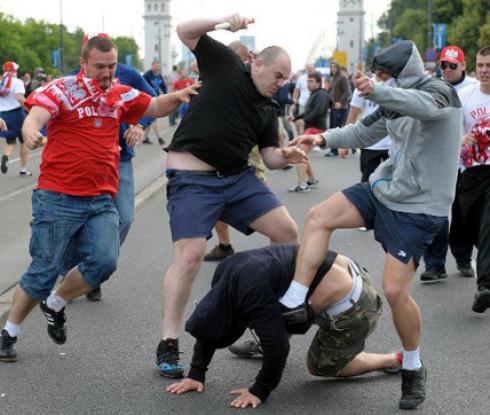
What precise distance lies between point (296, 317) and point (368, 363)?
2.86 feet

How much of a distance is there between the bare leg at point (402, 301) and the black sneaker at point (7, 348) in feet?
7.29

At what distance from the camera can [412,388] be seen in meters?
5.14

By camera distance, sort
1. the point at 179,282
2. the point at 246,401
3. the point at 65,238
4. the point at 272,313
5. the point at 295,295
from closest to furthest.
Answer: the point at 272,313, the point at 295,295, the point at 246,401, the point at 179,282, the point at 65,238

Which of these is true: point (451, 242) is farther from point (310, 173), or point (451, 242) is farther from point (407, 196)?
point (310, 173)

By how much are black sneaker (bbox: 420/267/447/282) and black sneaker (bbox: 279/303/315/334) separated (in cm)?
372

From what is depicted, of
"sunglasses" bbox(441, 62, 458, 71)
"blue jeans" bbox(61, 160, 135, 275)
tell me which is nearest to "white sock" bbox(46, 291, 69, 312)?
"blue jeans" bbox(61, 160, 135, 275)

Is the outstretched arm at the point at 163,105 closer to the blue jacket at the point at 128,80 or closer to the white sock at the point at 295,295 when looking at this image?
the blue jacket at the point at 128,80

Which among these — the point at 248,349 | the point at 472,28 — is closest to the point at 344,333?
the point at 248,349

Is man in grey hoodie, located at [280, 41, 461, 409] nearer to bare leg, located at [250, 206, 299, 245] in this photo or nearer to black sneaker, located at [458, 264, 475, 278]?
bare leg, located at [250, 206, 299, 245]

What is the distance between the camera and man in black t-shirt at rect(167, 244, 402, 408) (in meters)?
4.77

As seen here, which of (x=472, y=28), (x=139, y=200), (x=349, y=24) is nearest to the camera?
(x=139, y=200)

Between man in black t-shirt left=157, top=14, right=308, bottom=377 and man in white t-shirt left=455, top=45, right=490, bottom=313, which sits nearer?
man in black t-shirt left=157, top=14, right=308, bottom=377

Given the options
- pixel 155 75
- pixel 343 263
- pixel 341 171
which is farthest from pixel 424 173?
pixel 155 75

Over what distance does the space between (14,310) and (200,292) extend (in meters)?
2.26
